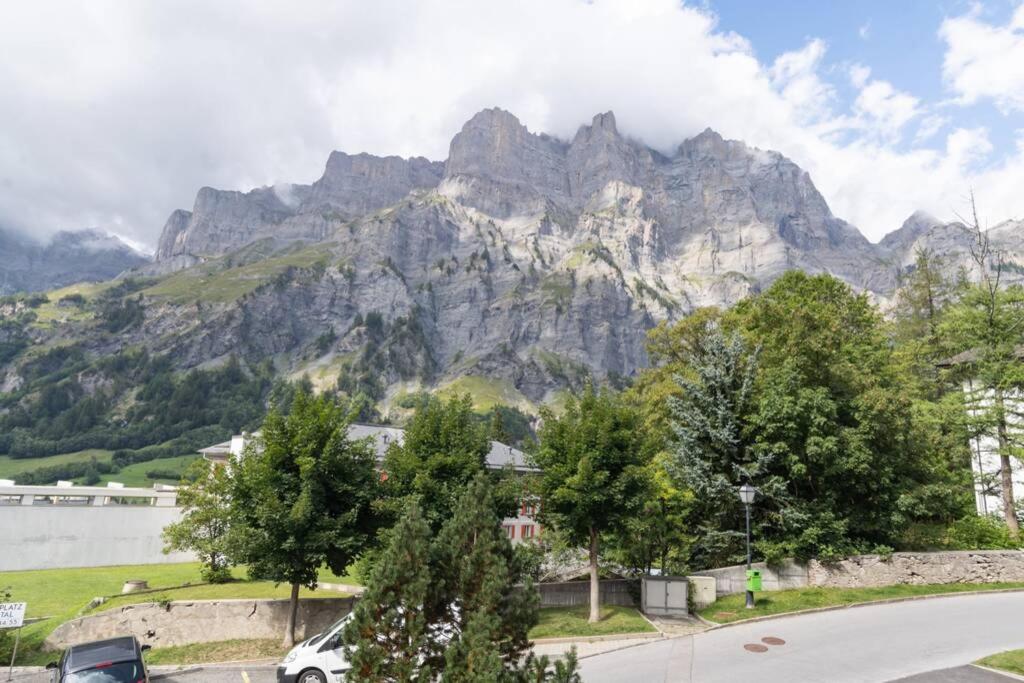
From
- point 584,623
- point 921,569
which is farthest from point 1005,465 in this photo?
point 584,623

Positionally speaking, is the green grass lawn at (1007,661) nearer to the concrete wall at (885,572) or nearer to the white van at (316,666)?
the concrete wall at (885,572)

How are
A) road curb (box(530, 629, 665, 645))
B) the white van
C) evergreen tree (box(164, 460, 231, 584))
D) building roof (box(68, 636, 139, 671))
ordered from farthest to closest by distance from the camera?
1. evergreen tree (box(164, 460, 231, 584))
2. road curb (box(530, 629, 665, 645))
3. the white van
4. building roof (box(68, 636, 139, 671))

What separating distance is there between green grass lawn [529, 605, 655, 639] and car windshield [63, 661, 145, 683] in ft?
34.1

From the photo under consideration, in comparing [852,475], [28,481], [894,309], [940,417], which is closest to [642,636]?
[852,475]

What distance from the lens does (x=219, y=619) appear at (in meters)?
21.5

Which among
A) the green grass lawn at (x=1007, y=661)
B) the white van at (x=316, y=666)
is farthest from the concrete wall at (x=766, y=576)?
the white van at (x=316, y=666)

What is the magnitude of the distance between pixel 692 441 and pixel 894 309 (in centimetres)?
3794

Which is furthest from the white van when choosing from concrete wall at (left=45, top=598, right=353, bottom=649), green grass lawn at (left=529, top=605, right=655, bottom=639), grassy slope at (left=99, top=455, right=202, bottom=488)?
grassy slope at (left=99, top=455, right=202, bottom=488)

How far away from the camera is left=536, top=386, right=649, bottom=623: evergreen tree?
20422 millimetres

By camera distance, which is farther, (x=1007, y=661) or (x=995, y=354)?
(x=995, y=354)

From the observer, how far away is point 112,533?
164 feet

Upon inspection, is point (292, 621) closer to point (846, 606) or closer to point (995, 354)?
point (846, 606)

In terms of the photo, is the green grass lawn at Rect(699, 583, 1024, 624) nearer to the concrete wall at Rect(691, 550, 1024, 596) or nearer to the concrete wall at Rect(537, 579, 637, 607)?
the concrete wall at Rect(691, 550, 1024, 596)

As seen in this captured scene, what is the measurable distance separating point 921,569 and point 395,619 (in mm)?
25908
